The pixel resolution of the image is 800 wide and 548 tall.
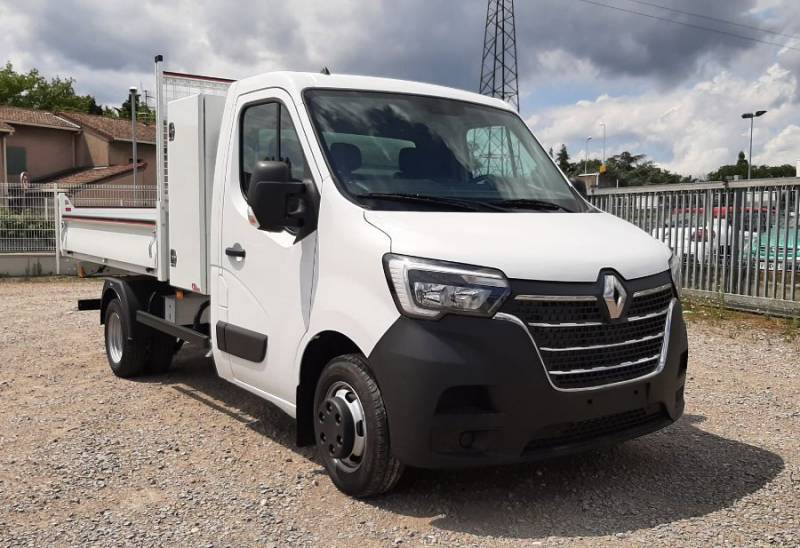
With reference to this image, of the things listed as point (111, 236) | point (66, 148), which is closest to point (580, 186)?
point (111, 236)

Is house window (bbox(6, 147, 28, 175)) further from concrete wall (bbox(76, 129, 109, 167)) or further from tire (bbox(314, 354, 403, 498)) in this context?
tire (bbox(314, 354, 403, 498))

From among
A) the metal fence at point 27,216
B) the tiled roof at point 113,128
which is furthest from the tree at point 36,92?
the metal fence at point 27,216

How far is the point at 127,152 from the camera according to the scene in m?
38.5

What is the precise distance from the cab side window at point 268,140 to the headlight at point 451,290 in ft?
3.81

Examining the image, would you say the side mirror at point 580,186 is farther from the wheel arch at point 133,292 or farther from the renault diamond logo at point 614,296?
the wheel arch at point 133,292

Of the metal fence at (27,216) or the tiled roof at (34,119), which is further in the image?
the tiled roof at (34,119)

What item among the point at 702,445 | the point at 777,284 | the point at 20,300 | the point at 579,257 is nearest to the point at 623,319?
the point at 579,257

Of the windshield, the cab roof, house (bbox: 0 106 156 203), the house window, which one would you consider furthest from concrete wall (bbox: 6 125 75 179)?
the windshield

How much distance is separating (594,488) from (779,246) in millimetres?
7783

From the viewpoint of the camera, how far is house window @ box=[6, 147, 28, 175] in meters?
35.6

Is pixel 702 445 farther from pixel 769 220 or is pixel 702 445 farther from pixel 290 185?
pixel 769 220

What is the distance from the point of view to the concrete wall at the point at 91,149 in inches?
1487

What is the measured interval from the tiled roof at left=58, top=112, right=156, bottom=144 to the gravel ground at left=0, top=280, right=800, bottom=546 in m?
33.3

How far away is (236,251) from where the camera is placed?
498cm
